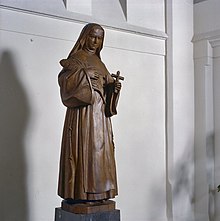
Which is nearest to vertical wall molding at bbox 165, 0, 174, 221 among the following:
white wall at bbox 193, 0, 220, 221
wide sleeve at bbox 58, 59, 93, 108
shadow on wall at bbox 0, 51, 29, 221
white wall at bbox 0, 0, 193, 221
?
white wall at bbox 0, 0, 193, 221

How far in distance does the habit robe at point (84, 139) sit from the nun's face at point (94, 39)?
0.09 metres

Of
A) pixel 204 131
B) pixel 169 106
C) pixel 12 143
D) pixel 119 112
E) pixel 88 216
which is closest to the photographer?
pixel 88 216

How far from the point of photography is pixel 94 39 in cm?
293

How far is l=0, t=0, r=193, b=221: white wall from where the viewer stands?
11.5 feet

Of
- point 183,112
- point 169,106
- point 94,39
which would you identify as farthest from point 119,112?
point 94,39

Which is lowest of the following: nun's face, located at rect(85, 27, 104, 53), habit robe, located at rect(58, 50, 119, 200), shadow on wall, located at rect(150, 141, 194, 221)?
shadow on wall, located at rect(150, 141, 194, 221)

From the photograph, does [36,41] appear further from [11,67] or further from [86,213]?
[86,213]

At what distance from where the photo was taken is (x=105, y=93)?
9.68 feet

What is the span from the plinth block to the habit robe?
11 cm

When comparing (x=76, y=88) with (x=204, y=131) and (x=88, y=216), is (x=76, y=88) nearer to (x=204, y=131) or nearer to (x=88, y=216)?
(x=88, y=216)

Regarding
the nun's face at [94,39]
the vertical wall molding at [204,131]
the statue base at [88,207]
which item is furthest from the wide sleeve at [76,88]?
the vertical wall molding at [204,131]

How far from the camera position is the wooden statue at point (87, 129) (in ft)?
9.10

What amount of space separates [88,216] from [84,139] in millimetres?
499

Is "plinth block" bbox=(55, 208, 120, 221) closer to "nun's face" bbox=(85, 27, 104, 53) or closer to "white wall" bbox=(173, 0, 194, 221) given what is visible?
"nun's face" bbox=(85, 27, 104, 53)
